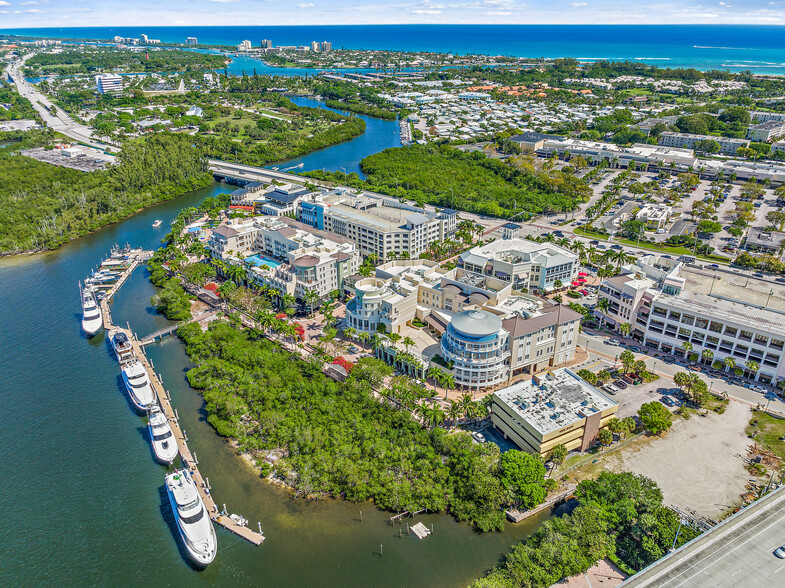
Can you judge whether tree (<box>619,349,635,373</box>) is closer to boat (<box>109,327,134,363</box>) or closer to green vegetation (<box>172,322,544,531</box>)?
green vegetation (<box>172,322,544,531</box>)

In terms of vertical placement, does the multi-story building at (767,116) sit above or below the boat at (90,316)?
above

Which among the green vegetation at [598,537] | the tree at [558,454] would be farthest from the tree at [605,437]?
the green vegetation at [598,537]

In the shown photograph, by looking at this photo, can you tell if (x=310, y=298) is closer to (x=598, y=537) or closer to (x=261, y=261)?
(x=261, y=261)

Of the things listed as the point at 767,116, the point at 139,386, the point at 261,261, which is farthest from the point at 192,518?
the point at 767,116

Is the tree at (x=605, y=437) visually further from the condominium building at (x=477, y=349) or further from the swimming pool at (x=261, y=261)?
the swimming pool at (x=261, y=261)

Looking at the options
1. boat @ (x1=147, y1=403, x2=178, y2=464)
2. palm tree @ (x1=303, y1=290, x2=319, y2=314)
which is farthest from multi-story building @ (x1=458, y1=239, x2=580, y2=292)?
boat @ (x1=147, y1=403, x2=178, y2=464)

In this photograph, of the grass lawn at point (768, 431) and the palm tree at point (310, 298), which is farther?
the palm tree at point (310, 298)
